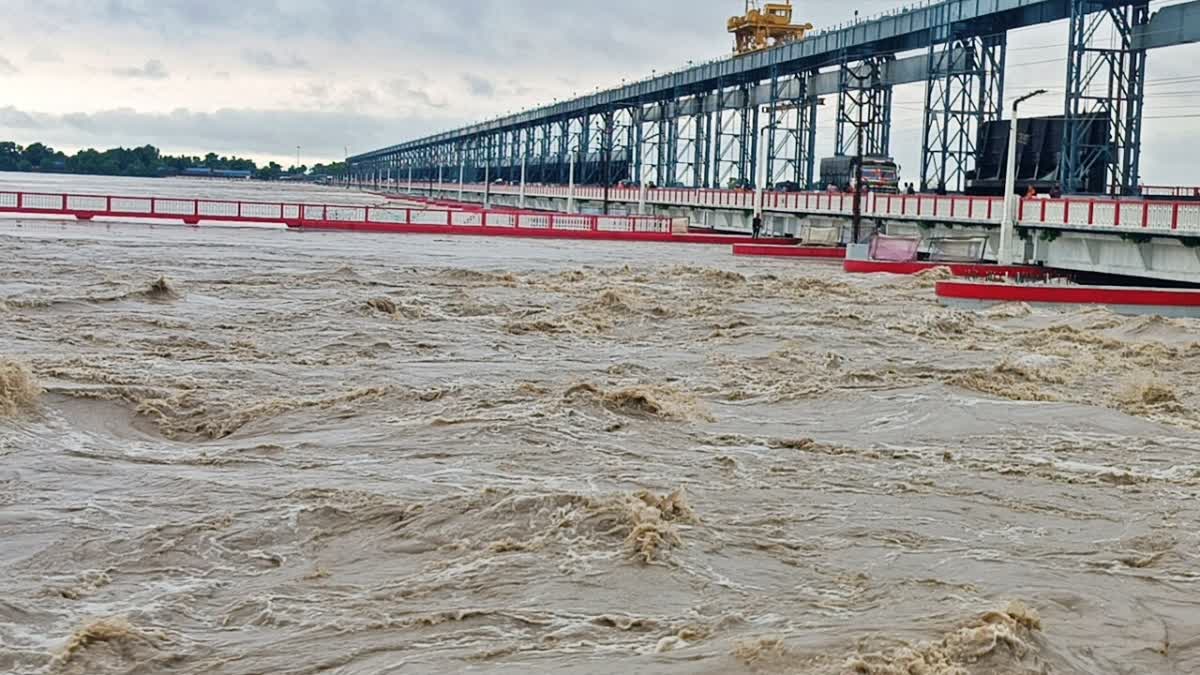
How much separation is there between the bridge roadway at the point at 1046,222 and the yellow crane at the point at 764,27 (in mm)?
37606

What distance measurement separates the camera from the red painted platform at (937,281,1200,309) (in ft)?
102

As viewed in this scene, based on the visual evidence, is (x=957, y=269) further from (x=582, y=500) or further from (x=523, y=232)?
(x=582, y=500)

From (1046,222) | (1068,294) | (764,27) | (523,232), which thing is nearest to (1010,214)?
(1046,222)

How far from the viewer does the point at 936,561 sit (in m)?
10.1

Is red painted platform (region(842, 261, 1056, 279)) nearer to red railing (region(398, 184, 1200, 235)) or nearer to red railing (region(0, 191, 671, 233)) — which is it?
red railing (region(398, 184, 1200, 235))

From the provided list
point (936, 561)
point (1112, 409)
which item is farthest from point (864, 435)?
point (936, 561)

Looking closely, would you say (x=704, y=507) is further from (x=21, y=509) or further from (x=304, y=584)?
(x=21, y=509)

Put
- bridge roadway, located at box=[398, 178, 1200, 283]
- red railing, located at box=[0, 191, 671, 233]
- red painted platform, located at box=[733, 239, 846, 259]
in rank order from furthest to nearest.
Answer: red railing, located at box=[0, 191, 671, 233]
red painted platform, located at box=[733, 239, 846, 259]
bridge roadway, located at box=[398, 178, 1200, 283]

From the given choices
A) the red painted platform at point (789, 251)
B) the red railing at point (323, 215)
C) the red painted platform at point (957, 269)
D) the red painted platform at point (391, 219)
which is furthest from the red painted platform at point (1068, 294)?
the red railing at point (323, 215)

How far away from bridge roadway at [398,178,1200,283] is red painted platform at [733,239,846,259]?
5.89ft

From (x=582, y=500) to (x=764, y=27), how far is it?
104270 millimetres

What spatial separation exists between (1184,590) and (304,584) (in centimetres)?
561

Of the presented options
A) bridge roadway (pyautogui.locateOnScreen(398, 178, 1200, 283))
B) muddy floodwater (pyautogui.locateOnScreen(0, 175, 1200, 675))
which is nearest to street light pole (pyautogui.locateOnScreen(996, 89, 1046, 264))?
bridge roadway (pyautogui.locateOnScreen(398, 178, 1200, 283))

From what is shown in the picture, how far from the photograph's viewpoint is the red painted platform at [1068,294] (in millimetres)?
31062
